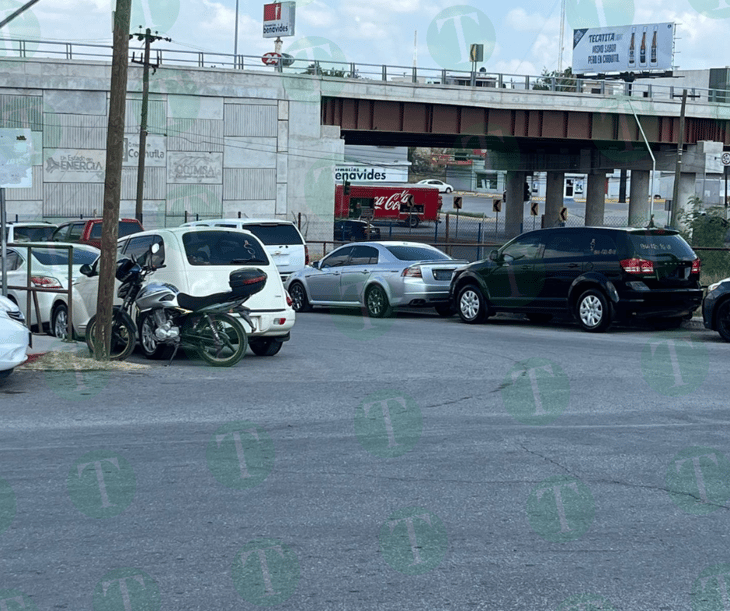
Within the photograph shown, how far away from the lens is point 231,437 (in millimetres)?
8312

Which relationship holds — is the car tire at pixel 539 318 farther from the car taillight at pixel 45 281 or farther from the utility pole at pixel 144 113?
the utility pole at pixel 144 113

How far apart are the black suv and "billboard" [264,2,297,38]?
70.3 metres

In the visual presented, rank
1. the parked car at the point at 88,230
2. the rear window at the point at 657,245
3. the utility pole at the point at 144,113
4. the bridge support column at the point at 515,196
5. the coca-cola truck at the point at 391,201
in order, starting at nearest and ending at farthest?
the rear window at the point at 657,245
the parked car at the point at 88,230
the utility pole at the point at 144,113
the bridge support column at the point at 515,196
the coca-cola truck at the point at 391,201

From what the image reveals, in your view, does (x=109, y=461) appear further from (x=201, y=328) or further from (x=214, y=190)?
(x=214, y=190)

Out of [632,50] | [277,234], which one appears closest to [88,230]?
[277,234]

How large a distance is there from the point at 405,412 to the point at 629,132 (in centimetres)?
5070

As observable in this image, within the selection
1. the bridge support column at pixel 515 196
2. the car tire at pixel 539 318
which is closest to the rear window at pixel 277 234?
the car tire at pixel 539 318

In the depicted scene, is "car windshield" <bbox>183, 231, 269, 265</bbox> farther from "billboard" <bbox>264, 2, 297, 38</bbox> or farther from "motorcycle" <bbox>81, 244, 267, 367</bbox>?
"billboard" <bbox>264, 2, 297, 38</bbox>

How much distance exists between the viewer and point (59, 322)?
15.7 metres

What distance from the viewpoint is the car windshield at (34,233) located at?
25.8 meters

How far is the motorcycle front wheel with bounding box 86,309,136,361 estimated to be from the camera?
13008mm

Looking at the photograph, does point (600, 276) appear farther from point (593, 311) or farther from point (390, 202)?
point (390, 202)

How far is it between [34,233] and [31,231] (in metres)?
0.10

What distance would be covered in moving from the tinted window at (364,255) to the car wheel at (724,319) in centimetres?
725
